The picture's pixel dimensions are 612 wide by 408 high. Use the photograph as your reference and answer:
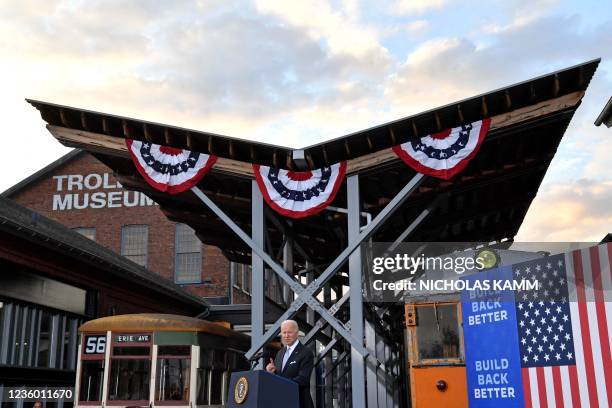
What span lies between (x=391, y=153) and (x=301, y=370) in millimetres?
5999

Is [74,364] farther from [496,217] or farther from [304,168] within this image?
[496,217]

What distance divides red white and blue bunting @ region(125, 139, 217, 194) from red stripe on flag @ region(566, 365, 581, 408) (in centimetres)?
713

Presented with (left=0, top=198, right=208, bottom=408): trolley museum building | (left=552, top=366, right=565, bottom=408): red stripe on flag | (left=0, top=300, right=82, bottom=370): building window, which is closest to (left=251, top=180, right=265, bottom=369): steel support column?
(left=552, top=366, right=565, bottom=408): red stripe on flag

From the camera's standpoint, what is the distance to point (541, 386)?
10844 mm

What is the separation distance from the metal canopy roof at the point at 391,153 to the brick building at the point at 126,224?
549 inches

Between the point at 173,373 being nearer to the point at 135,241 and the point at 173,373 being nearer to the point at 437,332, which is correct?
the point at 437,332

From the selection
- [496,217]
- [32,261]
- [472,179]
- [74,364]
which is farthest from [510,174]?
[74,364]

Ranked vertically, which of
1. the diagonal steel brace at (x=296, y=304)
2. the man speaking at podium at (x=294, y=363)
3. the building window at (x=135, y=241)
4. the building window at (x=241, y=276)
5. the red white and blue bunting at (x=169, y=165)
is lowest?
the man speaking at podium at (x=294, y=363)

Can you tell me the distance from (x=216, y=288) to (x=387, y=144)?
68.5 feet

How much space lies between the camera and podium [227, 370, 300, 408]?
685cm

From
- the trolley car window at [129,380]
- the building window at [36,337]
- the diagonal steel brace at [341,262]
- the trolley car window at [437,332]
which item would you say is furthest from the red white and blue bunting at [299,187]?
the building window at [36,337]

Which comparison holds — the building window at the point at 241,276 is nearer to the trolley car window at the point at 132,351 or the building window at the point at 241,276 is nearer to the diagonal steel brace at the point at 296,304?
the trolley car window at the point at 132,351

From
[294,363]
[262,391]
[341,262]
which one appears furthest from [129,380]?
[262,391]
